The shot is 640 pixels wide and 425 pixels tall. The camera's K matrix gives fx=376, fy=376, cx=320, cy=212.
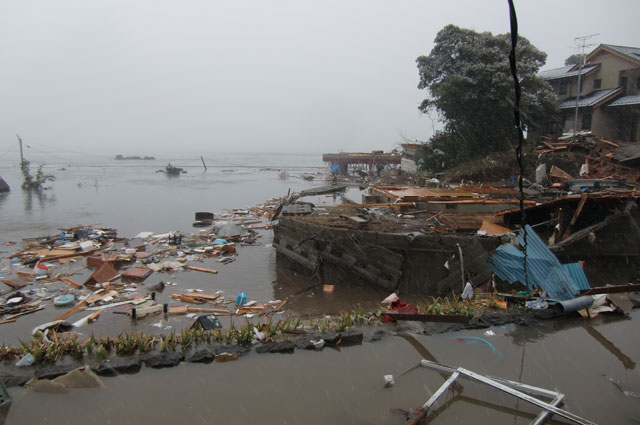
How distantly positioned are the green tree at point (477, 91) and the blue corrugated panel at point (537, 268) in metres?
15.1

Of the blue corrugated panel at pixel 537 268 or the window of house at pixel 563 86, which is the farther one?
the window of house at pixel 563 86

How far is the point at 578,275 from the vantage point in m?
8.59

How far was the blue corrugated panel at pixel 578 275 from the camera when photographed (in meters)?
8.54

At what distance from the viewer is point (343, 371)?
521 centimetres

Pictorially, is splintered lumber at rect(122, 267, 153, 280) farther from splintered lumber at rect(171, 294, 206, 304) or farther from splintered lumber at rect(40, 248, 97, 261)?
splintered lumber at rect(40, 248, 97, 261)

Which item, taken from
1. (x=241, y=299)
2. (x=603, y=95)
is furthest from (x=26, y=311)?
(x=603, y=95)

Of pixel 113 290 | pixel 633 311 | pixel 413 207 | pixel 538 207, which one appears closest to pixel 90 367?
pixel 113 290

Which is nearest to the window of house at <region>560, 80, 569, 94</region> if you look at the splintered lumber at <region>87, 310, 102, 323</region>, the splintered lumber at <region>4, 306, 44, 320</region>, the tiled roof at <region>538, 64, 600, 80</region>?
the tiled roof at <region>538, 64, 600, 80</region>

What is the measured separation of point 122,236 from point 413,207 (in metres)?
14.0

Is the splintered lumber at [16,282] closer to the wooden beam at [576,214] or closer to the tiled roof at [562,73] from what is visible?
the wooden beam at [576,214]

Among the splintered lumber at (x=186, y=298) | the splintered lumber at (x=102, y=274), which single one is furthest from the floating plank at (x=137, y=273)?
the splintered lumber at (x=186, y=298)

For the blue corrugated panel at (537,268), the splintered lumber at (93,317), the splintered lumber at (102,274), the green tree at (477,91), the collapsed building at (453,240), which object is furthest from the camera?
the green tree at (477,91)

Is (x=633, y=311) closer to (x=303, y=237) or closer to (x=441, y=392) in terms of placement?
(x=441, y=392)

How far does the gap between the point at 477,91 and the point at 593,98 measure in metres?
8.87
